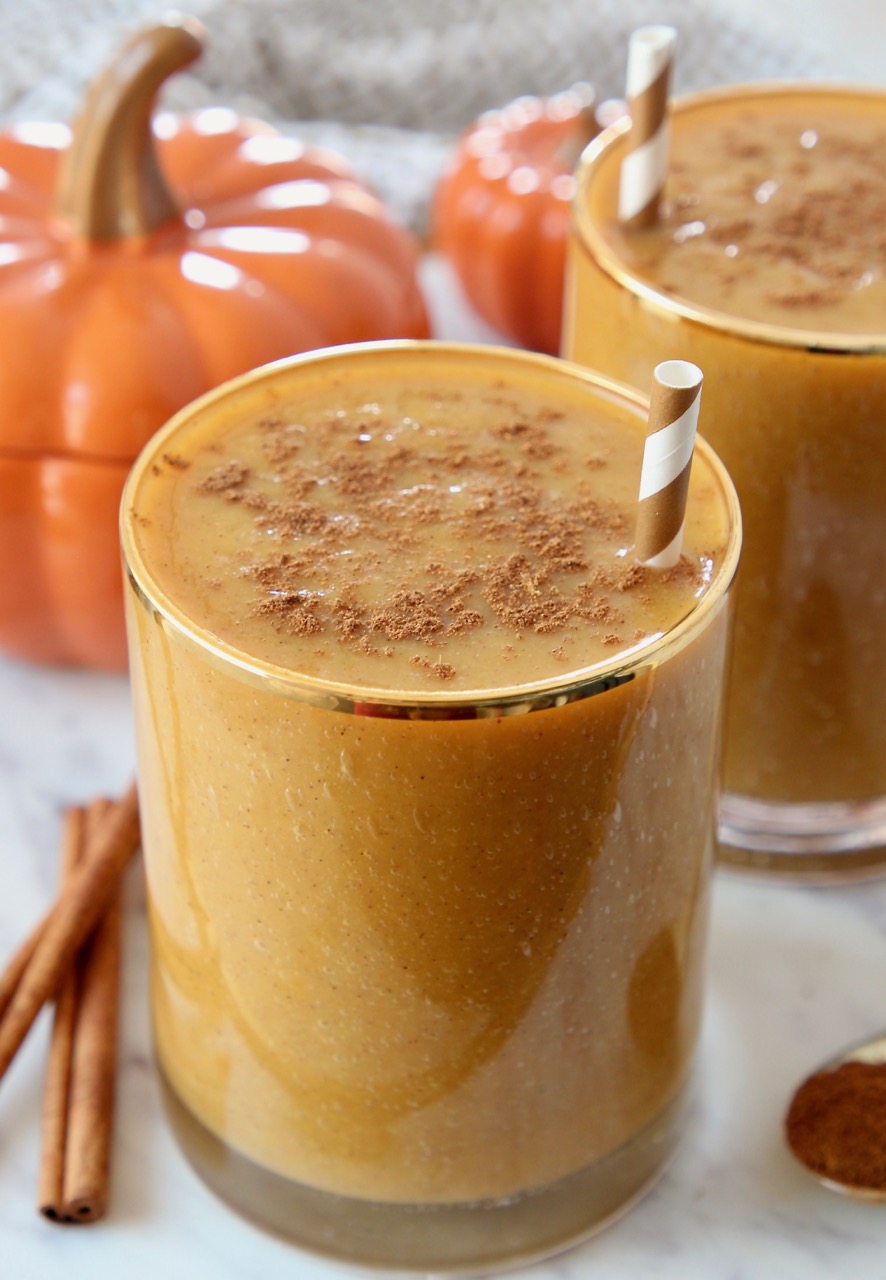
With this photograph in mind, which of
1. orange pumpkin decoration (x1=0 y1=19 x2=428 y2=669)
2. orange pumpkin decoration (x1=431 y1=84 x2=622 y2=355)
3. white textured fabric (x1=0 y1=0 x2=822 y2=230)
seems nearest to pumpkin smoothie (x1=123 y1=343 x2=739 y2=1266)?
orange pumpkin decoration (x1=0 y1=19 x2=428 y2=669)

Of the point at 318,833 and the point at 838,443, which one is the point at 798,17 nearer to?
the point at 838,443

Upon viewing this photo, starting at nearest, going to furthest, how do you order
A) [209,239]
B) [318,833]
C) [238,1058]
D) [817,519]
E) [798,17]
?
[318,833] → [238,1058] → [817,519] → [209,239] → [798,17]

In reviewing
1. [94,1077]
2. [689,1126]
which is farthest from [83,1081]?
[689,1126]

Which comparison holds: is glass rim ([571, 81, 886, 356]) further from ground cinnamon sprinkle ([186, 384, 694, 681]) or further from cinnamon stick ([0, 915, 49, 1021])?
cinnamon stick ([0, 915, 49, 1021])

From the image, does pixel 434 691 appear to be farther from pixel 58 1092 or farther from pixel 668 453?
pixel 58 1092

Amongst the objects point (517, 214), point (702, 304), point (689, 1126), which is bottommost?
point (689, 1126)

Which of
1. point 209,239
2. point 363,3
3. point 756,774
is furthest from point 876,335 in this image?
point 363,3

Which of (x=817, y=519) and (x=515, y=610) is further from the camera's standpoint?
(x=817, y=519)
